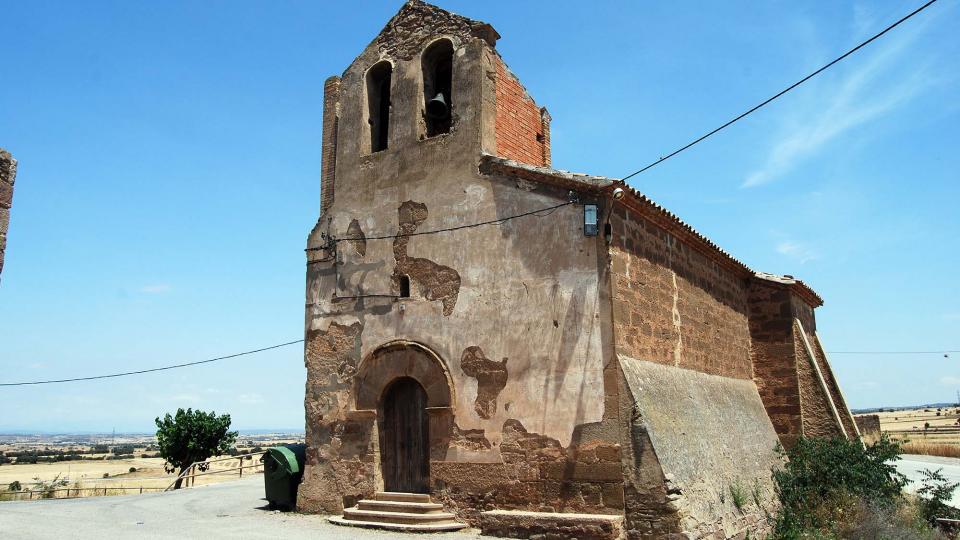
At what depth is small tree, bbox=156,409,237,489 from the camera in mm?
24469

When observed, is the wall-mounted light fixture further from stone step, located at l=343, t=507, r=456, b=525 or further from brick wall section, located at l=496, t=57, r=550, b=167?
stone step, located at l=343, t=507, r=456, b=525

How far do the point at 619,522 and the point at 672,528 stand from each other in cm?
63

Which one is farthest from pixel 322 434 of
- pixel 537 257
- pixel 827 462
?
pixel 827 462

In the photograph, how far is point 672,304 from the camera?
11.4m

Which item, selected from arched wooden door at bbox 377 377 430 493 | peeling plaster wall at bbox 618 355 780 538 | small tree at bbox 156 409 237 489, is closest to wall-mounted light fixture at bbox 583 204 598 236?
peeling plaster wall at bbox 618 355 780 538

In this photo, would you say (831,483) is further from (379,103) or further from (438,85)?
(379,103)

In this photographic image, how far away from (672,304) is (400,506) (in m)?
5.25

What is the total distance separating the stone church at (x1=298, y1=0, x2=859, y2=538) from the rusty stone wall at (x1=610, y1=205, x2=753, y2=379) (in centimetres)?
5

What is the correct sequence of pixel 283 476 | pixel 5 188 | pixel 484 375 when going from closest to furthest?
pixel 5 188 < pixel 484 375 < pixel 283 476

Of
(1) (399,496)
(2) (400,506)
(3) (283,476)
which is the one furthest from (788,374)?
(3) (283,476)

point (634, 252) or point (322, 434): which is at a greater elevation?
point (634, 252)

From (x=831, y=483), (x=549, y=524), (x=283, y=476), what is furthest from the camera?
(x=283, y=476)

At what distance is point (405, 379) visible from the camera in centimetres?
1126

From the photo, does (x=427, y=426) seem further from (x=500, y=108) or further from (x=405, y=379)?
(x=500, y=108)
